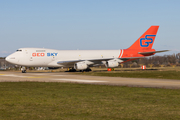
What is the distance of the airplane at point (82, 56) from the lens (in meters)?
50.8

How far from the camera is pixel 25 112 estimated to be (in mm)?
9422

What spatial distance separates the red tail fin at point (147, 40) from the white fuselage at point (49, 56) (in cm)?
484

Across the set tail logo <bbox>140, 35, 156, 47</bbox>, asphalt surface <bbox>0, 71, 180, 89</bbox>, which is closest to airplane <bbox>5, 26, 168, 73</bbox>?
tail logo <bbox>140, 35, 156, 47</bbox>

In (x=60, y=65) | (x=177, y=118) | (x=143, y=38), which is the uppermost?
(x=143, y=38)

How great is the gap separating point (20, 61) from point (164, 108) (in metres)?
43.7

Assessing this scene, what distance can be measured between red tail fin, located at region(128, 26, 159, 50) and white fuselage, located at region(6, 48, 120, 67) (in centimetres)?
484

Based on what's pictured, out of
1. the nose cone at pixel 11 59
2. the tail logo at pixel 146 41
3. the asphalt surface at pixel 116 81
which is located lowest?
the asphalt surface at pixel 116 81

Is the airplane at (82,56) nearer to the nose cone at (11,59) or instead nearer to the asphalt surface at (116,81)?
the nose cone at (11,59)

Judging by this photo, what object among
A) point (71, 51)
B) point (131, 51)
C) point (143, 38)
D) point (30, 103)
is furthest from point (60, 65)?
point (30, 103)

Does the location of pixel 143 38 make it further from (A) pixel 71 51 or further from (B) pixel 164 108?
(B) pixel 164 108

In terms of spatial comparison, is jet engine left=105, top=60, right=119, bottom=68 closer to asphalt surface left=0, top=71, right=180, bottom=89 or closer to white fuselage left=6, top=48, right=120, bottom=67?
white fuselage left=6, top=48, right=120, bottom=67

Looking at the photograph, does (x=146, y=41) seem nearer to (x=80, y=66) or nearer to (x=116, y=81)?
(x=80, y=66)

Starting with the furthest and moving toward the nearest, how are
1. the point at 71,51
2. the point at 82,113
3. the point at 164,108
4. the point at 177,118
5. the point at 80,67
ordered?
the point at 71,51, the point at 80,67, the point at 164,108, the point at 82,113, the point at 177,118

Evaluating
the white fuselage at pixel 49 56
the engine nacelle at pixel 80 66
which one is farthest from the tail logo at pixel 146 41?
the engine nacelle at pixel 80 66
